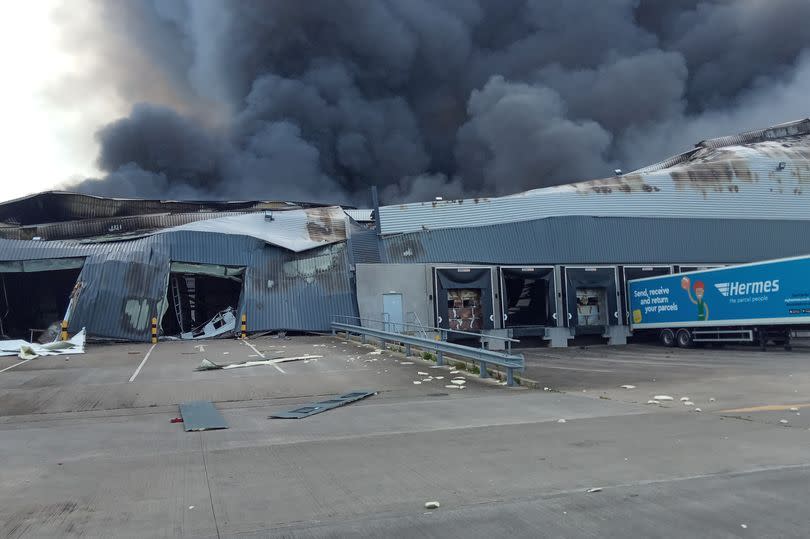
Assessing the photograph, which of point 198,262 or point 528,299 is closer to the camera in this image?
point 198,262

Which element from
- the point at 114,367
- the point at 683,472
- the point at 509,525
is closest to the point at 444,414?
the point at 683,472

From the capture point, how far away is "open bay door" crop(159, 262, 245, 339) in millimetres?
30812

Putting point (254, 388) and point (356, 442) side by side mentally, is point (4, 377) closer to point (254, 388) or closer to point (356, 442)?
point (254, 388)

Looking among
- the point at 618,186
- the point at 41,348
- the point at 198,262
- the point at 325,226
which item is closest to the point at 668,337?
the point at 618,186

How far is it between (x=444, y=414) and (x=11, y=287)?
31.6 metres

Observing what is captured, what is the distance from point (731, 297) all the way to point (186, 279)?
27.0m

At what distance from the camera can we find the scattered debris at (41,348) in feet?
71.3

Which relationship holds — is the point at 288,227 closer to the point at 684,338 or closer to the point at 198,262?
the point at 198,262

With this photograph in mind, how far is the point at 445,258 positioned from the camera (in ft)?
104

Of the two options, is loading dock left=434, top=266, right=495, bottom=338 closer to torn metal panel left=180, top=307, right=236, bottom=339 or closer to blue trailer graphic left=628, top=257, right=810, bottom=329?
blue trailer graphic left=628, top=257, right=810, bottom=329

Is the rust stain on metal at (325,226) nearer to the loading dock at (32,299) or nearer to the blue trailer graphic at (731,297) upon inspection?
the loading dock at (32,299)

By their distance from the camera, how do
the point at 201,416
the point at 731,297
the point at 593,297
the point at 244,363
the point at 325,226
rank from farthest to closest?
the point at 325,226
the point at 593,297
the point at 731,297
the point at 244,363
the point at 201,416

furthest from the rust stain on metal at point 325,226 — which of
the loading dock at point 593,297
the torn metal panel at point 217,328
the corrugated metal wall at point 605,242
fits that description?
the loading dock at point 593,297

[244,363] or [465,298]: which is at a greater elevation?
[465,298]
